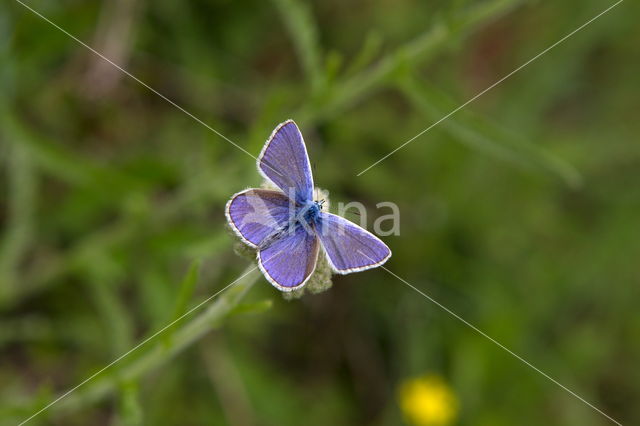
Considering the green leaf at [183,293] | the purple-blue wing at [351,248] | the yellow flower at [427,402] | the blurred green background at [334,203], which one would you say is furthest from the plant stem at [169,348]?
the yellow flower at [427,402]

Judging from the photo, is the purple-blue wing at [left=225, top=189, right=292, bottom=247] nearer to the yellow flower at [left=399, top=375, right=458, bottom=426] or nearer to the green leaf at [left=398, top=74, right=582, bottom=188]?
the green leaf at [left=398, top=74, right=582, bottom=188]

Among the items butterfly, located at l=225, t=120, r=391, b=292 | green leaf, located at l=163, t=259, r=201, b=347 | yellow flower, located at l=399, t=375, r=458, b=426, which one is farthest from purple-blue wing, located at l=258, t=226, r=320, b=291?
yellow flower, located at l=399, t=375, r=458, b=426

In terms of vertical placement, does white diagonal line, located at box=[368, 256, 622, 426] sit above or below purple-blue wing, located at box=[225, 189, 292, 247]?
below

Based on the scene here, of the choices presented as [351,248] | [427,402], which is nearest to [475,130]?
[351,248]

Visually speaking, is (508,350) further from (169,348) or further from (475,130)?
(169,348)

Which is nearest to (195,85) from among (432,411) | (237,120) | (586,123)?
(237,120)

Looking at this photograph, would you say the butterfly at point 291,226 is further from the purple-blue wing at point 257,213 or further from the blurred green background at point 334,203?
the blurred green background at point 334,203

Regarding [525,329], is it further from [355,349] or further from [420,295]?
[355,349]
